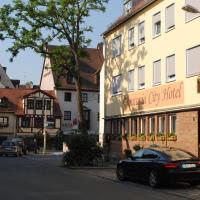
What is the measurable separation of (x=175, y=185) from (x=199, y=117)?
819 cm

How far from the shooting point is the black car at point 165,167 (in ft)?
62.1

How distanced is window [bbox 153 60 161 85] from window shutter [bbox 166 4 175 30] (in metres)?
2.42

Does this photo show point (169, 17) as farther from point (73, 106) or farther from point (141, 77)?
point (73, 106)

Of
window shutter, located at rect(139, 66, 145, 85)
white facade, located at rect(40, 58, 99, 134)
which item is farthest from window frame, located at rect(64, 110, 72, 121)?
window shutter, located at rect(139, 66, 145, 85)

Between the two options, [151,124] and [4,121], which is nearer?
[151,124]

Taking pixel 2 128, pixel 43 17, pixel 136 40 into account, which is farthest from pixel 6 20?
pixel 2 128

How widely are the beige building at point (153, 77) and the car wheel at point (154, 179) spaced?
19.5ft

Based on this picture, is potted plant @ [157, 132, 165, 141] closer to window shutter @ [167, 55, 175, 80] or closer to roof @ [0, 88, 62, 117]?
window shutter @ [167, 55, 175, 80]

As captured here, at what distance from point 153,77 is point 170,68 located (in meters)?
2.61

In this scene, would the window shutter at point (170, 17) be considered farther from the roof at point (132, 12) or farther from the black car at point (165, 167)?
the black car at point (165, 167)

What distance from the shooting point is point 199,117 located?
28.2m

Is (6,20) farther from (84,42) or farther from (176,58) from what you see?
(176,58)

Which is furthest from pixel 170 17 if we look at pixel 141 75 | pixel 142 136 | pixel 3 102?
pixel 3 102

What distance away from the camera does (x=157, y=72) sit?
33.3 metres
